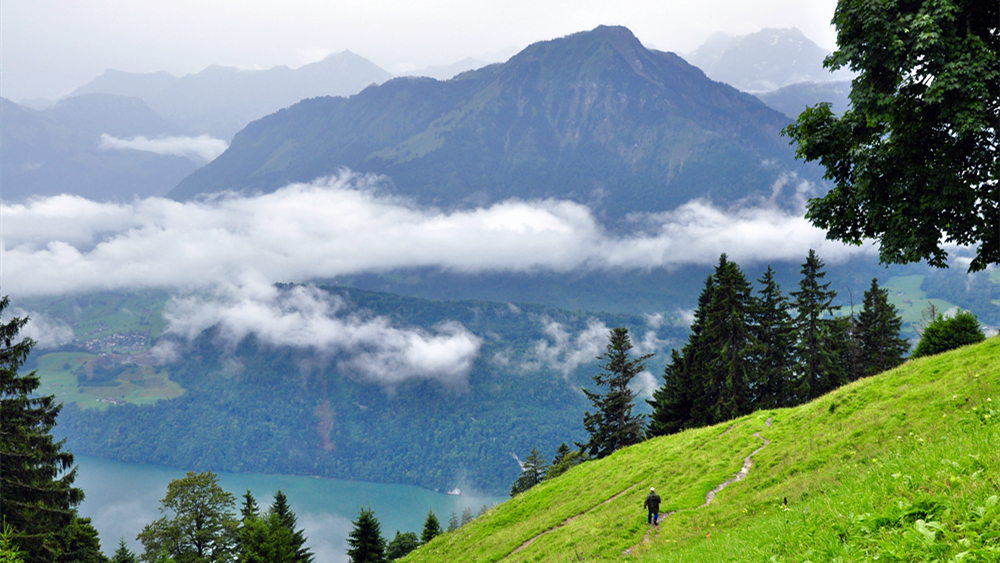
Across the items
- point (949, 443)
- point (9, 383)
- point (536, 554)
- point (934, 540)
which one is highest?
point (9, 383)

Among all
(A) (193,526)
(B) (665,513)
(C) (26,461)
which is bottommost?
(B) (665,513)

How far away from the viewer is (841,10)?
15.8 metres

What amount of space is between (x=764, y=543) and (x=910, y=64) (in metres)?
12.8

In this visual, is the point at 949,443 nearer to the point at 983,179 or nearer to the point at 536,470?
the point at 983,179

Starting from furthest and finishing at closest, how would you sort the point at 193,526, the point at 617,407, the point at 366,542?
the point at 193,526 → the point at 366,542 → the point at 617,407

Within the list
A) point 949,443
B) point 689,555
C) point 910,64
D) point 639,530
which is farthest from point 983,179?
point 639,530

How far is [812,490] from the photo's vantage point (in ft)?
53.7

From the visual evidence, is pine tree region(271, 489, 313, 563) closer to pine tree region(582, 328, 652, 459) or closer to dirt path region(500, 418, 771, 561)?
pine tree region(582, 328, 652, 459)

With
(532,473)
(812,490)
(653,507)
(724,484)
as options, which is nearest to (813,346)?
(724,484)

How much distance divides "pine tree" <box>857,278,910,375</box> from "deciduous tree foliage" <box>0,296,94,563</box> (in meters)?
70.7

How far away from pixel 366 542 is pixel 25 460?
34.9 m

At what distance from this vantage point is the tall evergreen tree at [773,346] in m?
50.7

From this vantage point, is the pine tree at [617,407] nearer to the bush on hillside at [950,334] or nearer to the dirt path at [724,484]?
the bush on hillside at [950,334]

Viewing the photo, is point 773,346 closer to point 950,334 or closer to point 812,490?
point 950,334
